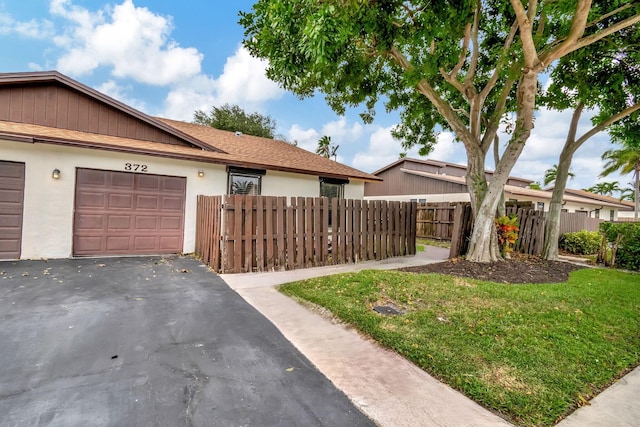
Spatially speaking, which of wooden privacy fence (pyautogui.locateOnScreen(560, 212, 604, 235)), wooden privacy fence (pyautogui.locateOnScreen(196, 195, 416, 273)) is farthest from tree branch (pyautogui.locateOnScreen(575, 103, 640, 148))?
wooden privacy fence (pyautogui.locateOnScreen(560, 212, 604, 235))

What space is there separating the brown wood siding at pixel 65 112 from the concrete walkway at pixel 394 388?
303 inches

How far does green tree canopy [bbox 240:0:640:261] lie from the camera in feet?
17.1

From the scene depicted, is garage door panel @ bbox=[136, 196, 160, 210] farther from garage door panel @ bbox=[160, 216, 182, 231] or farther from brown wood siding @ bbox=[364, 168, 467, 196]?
brown wood siding @ bbox=[364, 168, 467, 196]

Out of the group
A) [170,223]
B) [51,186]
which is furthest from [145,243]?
[51,186]

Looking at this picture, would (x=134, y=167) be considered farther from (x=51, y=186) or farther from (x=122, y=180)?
(x=51, y=186)

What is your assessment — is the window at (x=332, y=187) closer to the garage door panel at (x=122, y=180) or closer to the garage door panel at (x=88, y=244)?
the garage door panel at (x=122, y=180)

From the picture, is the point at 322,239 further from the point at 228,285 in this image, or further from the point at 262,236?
the point at 228,285

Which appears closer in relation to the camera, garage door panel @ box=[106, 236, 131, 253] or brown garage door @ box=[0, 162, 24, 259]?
brown garage door @ box=[0, 162, 24, 259]

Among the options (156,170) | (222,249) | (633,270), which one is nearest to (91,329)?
(222,249)

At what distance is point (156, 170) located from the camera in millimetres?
8164

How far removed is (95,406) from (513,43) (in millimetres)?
10754

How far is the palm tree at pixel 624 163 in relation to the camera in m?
25.2

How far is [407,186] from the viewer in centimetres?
2300

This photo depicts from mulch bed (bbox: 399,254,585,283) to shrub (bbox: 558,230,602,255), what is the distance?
5.19 meters
